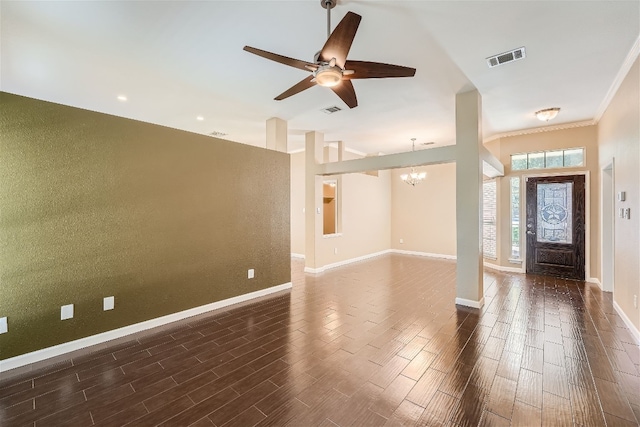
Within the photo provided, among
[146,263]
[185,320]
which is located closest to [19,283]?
[146,263]

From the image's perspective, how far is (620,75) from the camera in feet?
11.2

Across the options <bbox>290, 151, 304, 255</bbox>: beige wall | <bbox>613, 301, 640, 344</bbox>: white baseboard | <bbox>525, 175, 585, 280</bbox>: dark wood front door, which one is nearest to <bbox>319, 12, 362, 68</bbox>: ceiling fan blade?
<bbox>613, 301, 640, 344</bbox>: white baseboard

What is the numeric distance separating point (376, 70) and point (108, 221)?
328 cm

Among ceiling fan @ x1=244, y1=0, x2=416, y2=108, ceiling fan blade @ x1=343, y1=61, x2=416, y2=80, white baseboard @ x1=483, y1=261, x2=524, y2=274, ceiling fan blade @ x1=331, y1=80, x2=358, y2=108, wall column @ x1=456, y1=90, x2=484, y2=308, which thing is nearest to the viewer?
ceiling fan @ x1=244, y1=0, x2=416, y2=108

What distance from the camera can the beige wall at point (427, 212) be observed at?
8.03m

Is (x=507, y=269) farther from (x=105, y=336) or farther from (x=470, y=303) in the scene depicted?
(x=105, y=336)

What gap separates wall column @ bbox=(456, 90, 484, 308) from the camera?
Result: 4.00 metres

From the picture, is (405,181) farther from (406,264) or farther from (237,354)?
(237,354)

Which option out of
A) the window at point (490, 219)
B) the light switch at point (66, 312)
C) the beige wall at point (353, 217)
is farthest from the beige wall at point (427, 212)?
the light switch at point (66, 312)

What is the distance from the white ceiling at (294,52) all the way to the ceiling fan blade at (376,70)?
0.47 m

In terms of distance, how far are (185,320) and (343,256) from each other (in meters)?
4.34

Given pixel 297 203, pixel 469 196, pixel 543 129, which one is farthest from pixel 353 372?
pixel 543 129

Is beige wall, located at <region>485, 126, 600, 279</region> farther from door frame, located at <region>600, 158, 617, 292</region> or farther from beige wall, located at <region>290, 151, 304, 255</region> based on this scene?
beige wall, located at <region>290, 151, 304, 255</region>

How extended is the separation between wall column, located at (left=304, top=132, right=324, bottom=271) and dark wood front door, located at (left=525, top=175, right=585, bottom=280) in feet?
15.5
